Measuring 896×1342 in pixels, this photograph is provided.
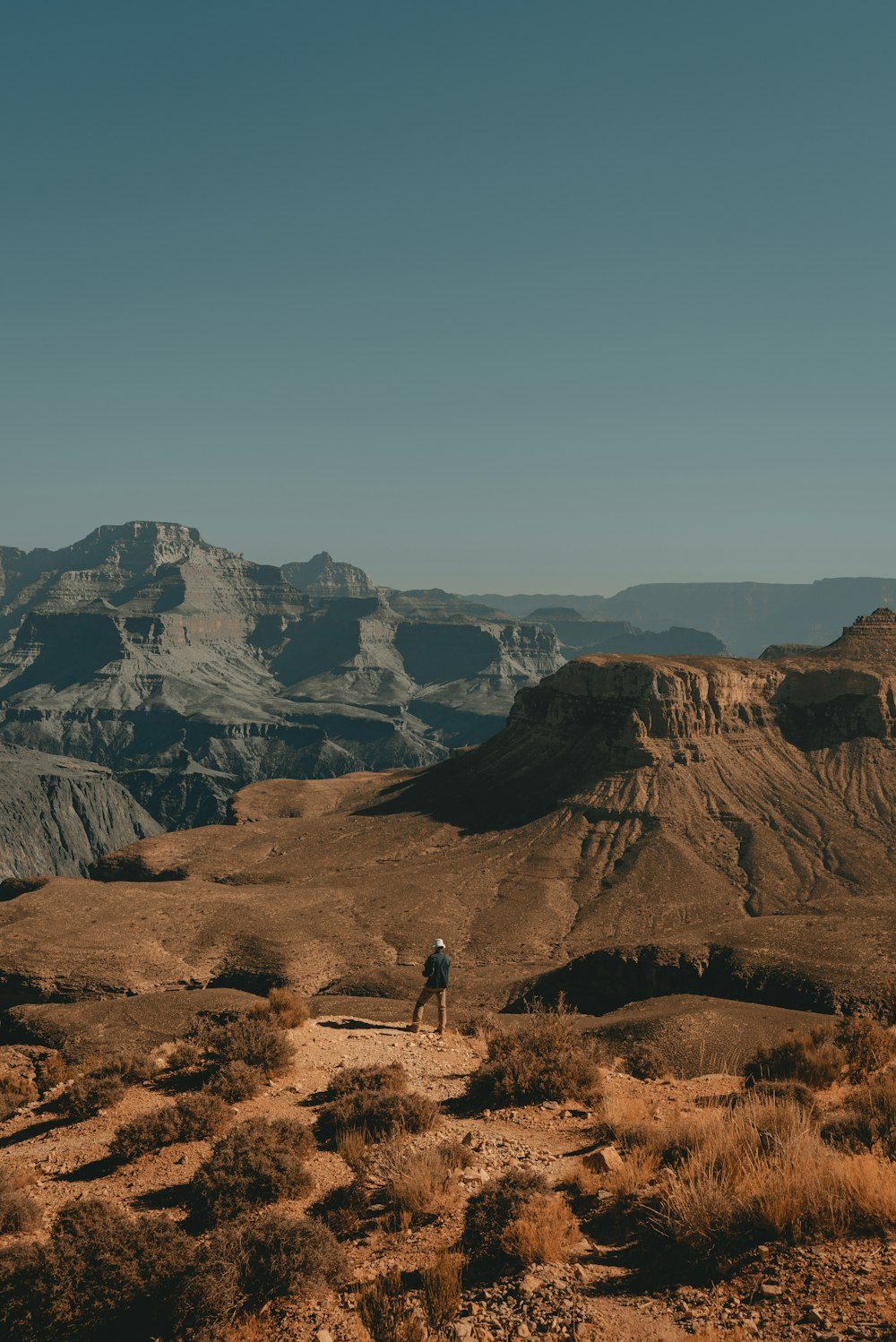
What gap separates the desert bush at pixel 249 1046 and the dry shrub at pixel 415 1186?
5.49 meters

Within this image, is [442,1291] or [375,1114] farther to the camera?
[375,1114]

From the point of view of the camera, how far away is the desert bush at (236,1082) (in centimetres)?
1565

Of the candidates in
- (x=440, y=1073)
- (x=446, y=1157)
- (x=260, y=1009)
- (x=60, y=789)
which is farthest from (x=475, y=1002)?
(x=60, y=789)

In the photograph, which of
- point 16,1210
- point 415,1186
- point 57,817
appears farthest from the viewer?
point 57,817

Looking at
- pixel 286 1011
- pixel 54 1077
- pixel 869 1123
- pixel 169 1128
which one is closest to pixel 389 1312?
pixel 169 1128

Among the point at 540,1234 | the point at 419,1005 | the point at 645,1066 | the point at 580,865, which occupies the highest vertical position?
the point at 540,1234

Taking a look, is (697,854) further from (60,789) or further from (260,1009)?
(60,789)

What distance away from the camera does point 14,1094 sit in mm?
18484

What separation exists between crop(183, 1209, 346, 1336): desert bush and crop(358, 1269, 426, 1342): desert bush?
56 centimetres

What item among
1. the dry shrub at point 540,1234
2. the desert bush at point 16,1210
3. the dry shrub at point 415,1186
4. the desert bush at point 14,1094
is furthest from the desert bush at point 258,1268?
the desert bush at point 14,1094

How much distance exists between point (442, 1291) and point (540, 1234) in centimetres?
124

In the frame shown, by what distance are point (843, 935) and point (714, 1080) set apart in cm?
2234

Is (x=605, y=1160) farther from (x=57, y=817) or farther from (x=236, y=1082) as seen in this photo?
(x=57, y=817)

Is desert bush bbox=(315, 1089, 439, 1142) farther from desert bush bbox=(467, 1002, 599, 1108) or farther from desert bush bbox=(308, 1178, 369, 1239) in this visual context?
desert bush bbox=(308, 1178, 369, 1239)
